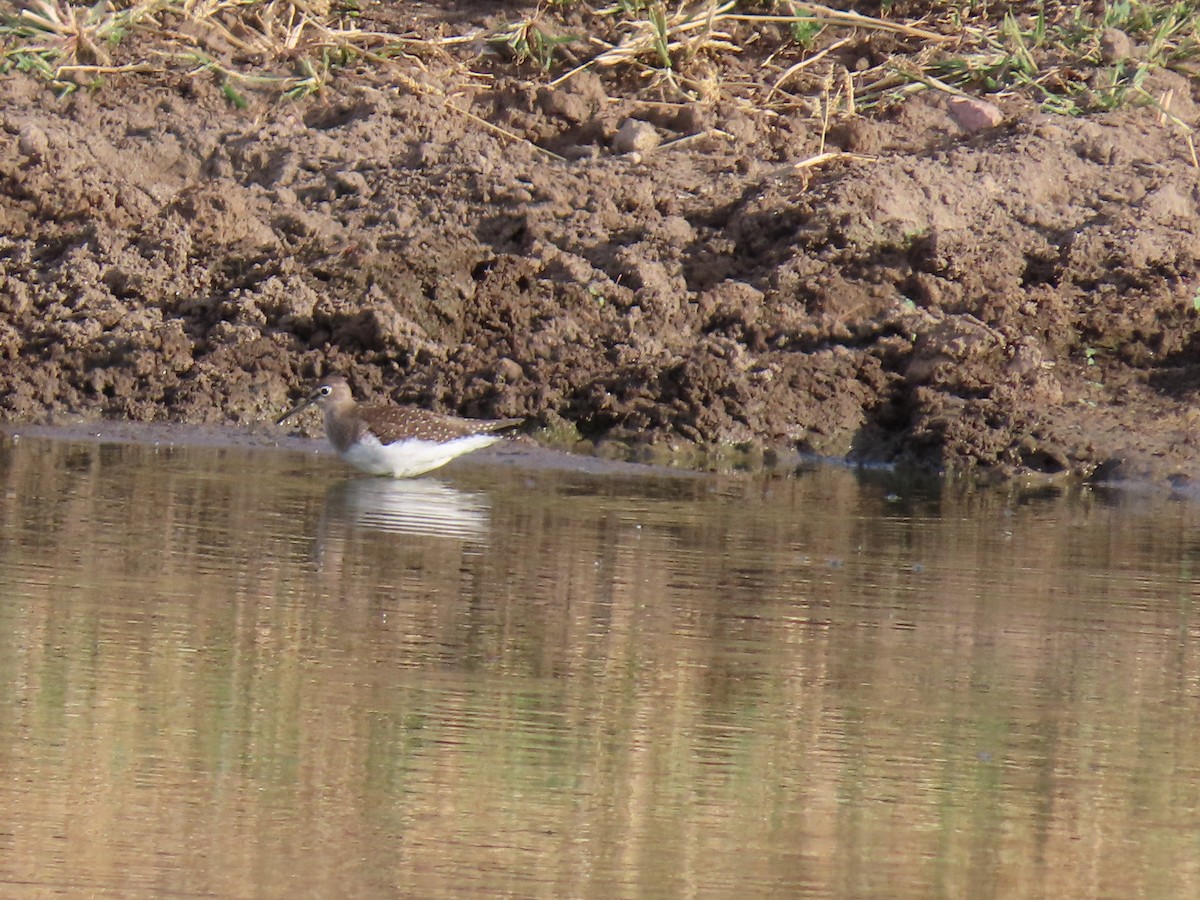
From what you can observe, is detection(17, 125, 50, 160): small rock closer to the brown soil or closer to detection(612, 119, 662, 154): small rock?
the brown soil

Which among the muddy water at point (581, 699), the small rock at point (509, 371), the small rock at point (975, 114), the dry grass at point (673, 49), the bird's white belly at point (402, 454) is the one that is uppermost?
the dry grass at point (673, 49)

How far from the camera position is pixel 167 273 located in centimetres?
1273

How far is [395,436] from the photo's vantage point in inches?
429

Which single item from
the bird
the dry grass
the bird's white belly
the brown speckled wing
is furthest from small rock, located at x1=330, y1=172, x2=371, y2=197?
the bird's white belly

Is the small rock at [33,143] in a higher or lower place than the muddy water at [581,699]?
higher

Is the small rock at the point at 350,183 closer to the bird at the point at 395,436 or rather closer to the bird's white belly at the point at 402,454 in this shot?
→ the bird at the point at 395,436

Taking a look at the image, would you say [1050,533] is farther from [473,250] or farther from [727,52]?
[727,52]

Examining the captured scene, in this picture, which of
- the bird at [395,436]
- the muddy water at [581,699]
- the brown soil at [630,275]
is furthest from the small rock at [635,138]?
the muddy water at [581,699]

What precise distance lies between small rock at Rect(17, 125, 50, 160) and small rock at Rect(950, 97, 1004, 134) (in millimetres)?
5361

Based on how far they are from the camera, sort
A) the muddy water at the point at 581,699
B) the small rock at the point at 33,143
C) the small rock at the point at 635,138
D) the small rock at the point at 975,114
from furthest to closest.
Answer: the small rock at the point at 975,114 → the small rock at the point at 635,138 → the small rock at the point at 33,143 → the muddy water at the point at 581,699

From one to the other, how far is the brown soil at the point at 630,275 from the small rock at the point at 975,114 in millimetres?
80

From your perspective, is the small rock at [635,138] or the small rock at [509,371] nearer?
the small rock at [509,371]

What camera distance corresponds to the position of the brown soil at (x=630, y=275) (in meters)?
12.1

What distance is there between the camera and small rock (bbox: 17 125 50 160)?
13133 millimetres
